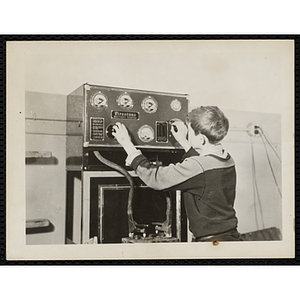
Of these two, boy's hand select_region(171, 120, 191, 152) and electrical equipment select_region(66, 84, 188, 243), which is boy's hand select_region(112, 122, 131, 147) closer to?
electrical equipment select_region(66, 84, 188, 243)

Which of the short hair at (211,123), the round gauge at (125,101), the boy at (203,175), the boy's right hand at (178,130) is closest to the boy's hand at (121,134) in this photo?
the boy at (203,175)

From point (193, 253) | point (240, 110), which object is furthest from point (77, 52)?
point (193, 253)

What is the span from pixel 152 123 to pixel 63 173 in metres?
0.58

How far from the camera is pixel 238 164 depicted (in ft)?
7.04

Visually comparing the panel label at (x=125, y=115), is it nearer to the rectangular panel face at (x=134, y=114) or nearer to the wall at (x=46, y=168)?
the rectangular panel face at (x=134, y=114)

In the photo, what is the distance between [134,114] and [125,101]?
0.09 m

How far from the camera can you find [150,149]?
7.01 feet

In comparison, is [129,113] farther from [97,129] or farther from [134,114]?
[97,129]

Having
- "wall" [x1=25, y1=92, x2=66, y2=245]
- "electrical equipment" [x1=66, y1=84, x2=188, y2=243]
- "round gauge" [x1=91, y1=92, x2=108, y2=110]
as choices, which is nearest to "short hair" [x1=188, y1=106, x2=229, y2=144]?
"electrical equipment" [x1=66, y1=84, x2=188, y2=243]

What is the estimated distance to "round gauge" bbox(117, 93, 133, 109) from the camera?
2.12 m

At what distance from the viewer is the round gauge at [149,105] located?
2.15m

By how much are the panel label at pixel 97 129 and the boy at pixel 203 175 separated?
0.08 m

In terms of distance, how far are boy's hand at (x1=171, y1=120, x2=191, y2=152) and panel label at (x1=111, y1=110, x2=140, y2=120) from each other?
22 centimetres

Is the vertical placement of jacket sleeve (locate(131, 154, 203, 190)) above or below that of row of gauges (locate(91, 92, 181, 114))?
below
